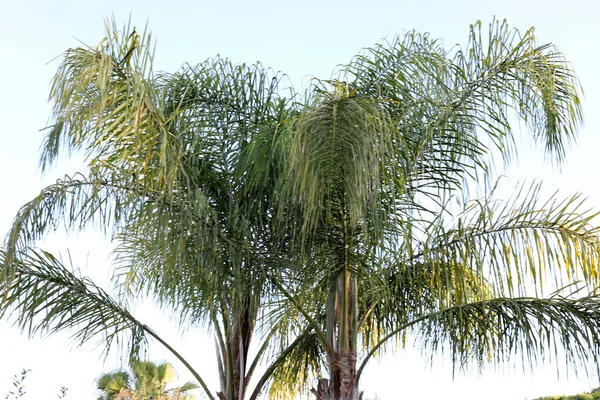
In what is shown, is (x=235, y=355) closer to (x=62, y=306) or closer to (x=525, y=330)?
(x=62, y=306)

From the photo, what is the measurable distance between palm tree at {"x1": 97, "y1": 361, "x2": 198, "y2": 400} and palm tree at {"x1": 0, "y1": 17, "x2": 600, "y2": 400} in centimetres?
503

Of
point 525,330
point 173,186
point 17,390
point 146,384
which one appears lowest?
point 17,390

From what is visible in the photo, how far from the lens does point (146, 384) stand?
1109 centimetres

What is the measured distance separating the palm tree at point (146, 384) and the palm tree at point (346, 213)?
503cm

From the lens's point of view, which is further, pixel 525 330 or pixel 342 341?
pixel 342 341

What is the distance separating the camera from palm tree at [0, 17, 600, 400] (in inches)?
198

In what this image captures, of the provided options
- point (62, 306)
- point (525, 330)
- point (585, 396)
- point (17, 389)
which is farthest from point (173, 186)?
point (585, 396)

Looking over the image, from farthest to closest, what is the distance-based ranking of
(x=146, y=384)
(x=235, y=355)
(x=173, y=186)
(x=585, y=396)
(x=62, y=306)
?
(x=146, y=384)
(x=585, y=396)
(x=235, y=355)
(x=62, y=306)
(x=173, y=186)

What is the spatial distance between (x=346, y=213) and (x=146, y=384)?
6.71 metres

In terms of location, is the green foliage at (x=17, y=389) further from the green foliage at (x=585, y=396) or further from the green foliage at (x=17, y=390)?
the green foliage at (x=585, y=396)

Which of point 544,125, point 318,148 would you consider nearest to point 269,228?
point 318,148

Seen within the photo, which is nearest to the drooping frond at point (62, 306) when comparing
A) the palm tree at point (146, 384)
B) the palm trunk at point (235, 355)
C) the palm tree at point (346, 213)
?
the palm tree at point (346, 213)

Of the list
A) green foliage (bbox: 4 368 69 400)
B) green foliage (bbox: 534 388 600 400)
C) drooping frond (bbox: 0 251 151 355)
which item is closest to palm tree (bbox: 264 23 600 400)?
drooping frond (bbox: 0 251 151 355)

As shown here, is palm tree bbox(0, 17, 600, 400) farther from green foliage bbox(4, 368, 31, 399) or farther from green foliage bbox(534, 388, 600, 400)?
green foliage bbox(534, 388, 600, 400)
